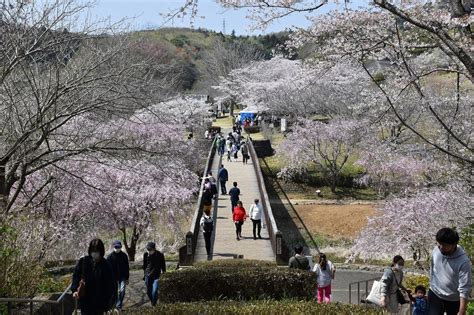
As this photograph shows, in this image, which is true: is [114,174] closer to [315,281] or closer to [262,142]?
[315,281]

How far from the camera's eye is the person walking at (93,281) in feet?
21.9

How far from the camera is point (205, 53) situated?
87.4m

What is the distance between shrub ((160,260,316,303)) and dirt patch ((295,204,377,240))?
59.3ft

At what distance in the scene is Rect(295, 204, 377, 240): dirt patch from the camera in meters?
28.9

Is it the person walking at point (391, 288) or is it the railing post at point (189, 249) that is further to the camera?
the railing post at point (189, 249)

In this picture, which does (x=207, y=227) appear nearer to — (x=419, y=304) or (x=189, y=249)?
(x=189, y=249)

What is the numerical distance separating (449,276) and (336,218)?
2571cm

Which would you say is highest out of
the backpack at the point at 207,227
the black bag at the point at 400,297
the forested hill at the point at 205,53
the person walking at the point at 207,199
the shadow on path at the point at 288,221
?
the forested hill at the point at 205,53

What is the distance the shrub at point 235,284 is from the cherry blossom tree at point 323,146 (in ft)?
87.6

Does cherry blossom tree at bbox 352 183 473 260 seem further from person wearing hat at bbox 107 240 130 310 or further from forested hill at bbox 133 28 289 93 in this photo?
forested hill at bbox 133 28 289 93

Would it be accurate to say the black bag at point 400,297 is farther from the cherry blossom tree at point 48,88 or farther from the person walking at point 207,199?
the person walking at point 207,199

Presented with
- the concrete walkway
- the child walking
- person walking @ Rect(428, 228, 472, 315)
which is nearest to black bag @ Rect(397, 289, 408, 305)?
the child walking

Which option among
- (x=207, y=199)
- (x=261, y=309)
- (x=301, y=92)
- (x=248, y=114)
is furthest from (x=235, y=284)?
(x=248, y=114)

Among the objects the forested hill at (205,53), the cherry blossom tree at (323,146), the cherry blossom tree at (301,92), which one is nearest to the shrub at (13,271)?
the cherry blossom tree at (301,92)
